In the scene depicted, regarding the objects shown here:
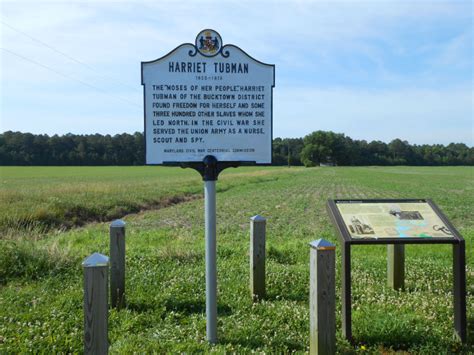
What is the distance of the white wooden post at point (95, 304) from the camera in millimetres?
2982

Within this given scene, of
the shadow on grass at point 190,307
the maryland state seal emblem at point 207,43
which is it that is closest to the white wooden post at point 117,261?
the shadow on grass at point 190,307

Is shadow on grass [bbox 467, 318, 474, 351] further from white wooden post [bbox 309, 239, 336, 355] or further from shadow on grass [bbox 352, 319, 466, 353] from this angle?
white wooden post [bbox 309, 239, 336, 355]

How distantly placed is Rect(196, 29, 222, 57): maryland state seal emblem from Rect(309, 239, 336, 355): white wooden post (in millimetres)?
2061

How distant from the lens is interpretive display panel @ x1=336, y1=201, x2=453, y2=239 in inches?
165

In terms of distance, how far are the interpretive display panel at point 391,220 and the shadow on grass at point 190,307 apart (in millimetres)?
1701

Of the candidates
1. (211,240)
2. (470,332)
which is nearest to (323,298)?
(211,240)

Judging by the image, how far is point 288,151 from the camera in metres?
145

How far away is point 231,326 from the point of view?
4.23 m

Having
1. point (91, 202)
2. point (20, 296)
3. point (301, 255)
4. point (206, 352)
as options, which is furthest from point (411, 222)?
point (91, 202)

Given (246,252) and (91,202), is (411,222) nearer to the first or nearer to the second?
(246,252)

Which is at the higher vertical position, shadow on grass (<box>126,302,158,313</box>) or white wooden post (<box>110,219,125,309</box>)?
white wooden post (<box>110,219,125,309</box>)

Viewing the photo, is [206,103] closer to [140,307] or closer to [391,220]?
[391,220]

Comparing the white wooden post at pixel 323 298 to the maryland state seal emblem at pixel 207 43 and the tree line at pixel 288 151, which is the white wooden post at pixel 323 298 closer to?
the maryland state seal emblem at pixel 207 43

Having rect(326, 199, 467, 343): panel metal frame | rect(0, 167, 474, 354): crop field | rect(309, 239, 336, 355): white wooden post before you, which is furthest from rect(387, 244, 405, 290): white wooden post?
rect(309, 239, 336, 355): white wooden post
